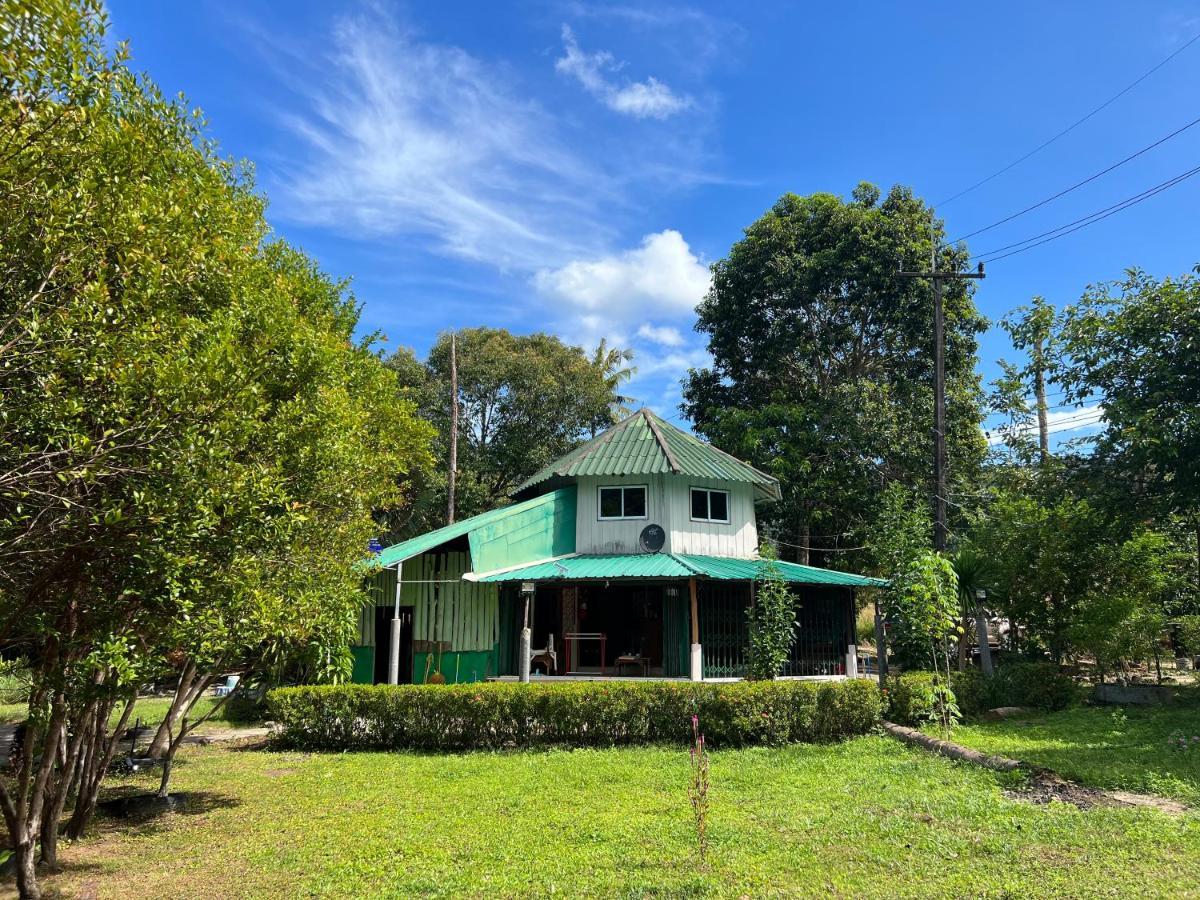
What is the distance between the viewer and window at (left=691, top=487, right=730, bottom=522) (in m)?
19.7

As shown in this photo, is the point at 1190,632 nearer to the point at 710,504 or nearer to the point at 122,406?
the point at 710,504

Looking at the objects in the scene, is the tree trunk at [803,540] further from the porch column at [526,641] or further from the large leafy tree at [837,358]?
the porch column at [526,641]

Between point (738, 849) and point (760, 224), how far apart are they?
2705cm

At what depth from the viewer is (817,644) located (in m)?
18.5

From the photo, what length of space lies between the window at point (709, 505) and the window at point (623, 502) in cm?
142

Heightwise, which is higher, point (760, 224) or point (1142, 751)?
point (760, 224)

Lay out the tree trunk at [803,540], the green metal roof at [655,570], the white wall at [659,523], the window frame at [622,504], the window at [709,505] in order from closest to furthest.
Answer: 1. the green metal roof at [655,570]
2. the white wall at [659,523]
3. the window frame at [622,504]
4. the window at [709,505]
5. the tree trunk at [803,540]

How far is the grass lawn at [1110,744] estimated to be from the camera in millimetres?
8422

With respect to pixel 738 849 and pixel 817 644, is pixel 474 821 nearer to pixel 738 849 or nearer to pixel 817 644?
pixel 738 849

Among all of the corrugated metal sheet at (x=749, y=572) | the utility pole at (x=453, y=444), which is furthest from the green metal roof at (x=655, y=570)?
the utility pole at (x=453, y=444)

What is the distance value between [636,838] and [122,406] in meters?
5.62

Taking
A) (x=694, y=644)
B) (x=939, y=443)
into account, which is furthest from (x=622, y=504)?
(x=939, y=443)

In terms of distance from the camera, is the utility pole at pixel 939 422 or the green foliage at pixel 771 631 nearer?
the green foliage at pixel 771 631

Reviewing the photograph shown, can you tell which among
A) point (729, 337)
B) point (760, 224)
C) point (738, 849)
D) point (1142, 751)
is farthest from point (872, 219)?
point (738, 849)
